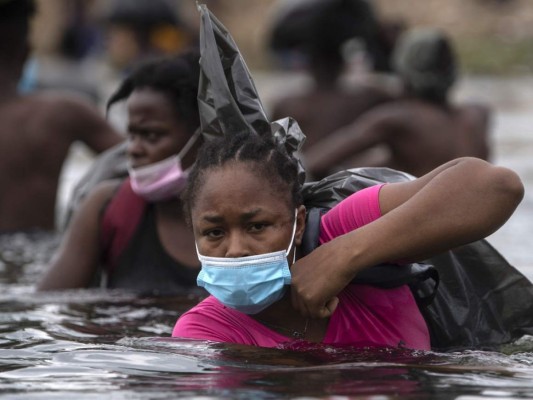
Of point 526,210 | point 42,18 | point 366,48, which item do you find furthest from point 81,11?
point 526,210

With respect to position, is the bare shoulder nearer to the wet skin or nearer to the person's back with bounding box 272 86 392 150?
the wet skin

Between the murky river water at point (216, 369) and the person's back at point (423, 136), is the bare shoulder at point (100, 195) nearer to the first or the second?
the murky river water at point (216, 369)

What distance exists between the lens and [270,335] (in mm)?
A: 5004

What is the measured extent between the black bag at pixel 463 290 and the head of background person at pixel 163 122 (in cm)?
160

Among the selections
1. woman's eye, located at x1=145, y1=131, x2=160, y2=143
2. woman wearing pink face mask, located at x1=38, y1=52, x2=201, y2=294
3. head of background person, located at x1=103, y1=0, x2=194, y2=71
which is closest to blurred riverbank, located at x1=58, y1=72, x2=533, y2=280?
head of background person, located at x1=103, y1=0, x2=194, y2=71

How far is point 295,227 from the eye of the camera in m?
4.87

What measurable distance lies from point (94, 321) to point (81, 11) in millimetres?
18405

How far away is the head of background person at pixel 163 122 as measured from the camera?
682cm

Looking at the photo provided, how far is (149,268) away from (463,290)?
206cm

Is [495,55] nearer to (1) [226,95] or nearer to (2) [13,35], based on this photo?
(2) [13,35]

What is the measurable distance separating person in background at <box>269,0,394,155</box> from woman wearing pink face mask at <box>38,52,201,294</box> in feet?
16.8

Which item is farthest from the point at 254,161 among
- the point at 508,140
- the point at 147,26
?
the point at 508,140

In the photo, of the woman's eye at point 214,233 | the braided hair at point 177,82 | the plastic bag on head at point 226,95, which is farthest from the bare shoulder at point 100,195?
the woman's eye at point 214,233

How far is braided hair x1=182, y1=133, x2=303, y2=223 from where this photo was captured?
4801mm
